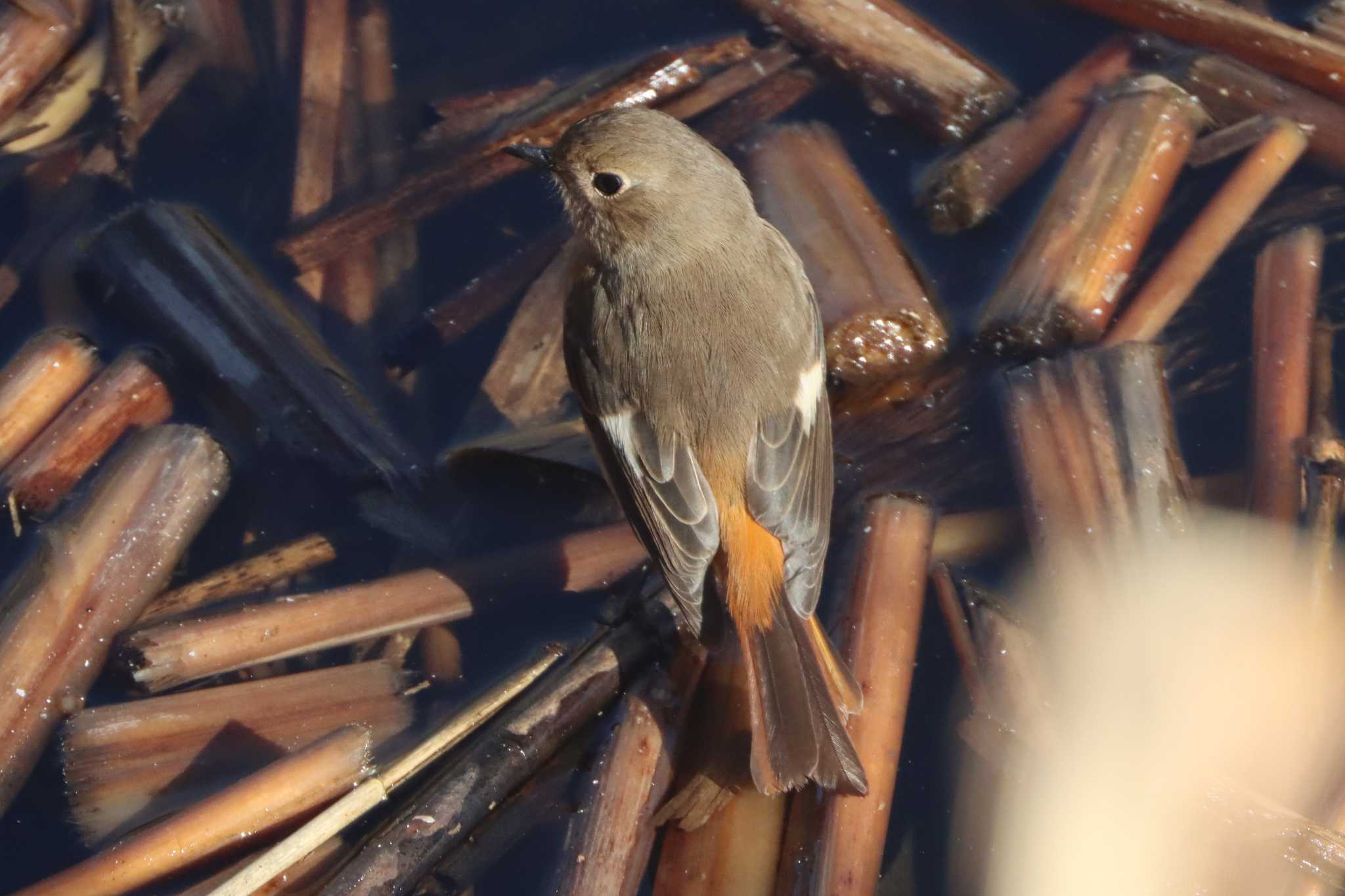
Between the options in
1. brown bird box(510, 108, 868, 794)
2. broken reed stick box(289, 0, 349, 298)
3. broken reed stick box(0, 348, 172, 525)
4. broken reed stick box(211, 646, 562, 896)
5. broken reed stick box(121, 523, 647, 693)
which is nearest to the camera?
broken reed stick box(211, 646, 562, 896)

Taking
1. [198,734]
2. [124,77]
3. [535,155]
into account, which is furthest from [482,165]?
[198,734]

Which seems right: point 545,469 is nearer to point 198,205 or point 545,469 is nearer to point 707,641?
point 707,641

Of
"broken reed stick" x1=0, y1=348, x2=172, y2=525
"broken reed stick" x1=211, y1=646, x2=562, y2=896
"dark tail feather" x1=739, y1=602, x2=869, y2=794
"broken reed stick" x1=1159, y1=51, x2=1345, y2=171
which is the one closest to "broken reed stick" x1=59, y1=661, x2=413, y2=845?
"broken reed stick" x1=211, y1=646, x2=562, y2=896

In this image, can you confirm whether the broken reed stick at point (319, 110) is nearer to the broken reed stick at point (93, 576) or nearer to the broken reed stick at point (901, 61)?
the broken reed stick at point (93, 576)

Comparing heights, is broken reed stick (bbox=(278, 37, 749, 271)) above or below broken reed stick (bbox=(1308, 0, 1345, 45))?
below

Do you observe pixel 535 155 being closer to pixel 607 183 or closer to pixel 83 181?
pixel 607 183

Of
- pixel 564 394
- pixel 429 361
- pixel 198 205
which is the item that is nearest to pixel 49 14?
pixel 198 205

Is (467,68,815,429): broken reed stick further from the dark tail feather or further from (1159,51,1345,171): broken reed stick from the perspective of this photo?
(1159,51,1345,171): broken reed stick
